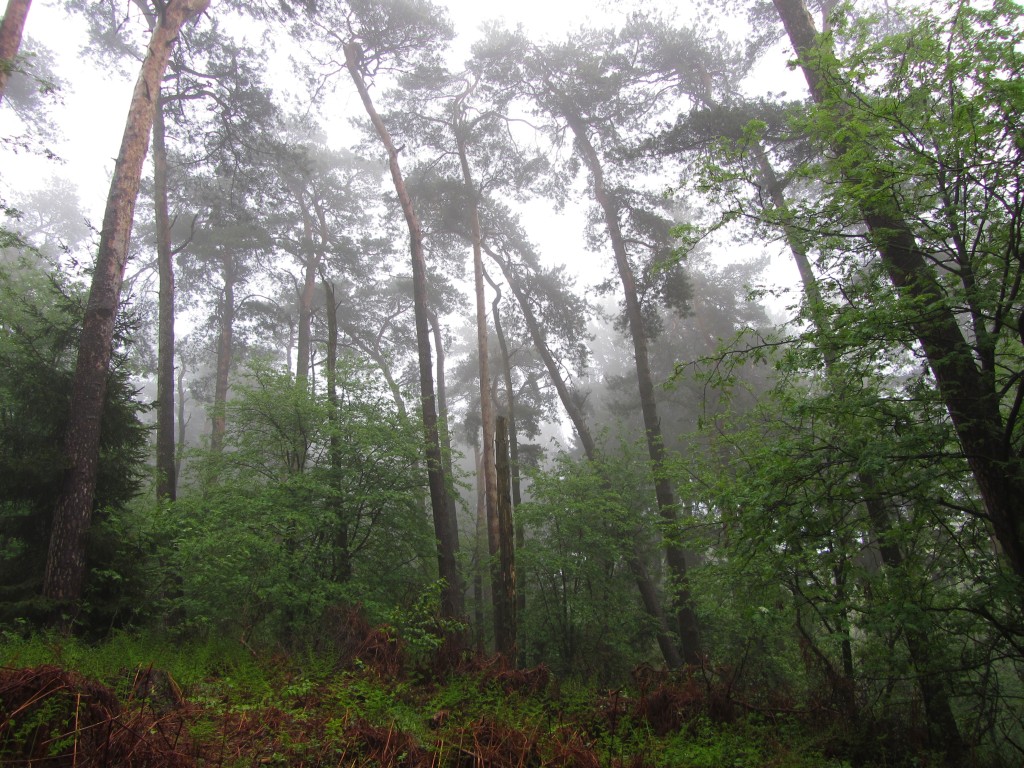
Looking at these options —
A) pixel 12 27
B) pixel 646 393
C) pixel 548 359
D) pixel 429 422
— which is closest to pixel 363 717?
pixel 429 422

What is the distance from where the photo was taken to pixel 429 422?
11.9 metres

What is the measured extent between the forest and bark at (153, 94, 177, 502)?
117 mm

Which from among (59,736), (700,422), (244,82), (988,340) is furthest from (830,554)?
(244,82)

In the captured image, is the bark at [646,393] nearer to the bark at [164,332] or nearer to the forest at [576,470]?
the forest at [576,470]

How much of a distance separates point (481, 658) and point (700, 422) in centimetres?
459

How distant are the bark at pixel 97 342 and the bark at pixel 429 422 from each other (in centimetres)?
523

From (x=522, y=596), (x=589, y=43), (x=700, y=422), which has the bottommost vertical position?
(x=522, y=596)

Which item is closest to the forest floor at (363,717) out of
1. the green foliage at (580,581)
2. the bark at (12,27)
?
the green foliage at (580,581)

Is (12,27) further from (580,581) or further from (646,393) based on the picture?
(580,581)

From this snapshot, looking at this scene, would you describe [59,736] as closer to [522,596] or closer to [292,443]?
[292,443]

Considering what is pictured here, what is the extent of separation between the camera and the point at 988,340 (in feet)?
13.5

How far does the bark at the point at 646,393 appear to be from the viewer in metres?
11.0

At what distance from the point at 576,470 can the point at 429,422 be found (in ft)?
13.9

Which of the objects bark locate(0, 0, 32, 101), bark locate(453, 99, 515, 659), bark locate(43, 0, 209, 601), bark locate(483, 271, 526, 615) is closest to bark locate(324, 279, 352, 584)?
bark locate(453, 99, 515, 659)
